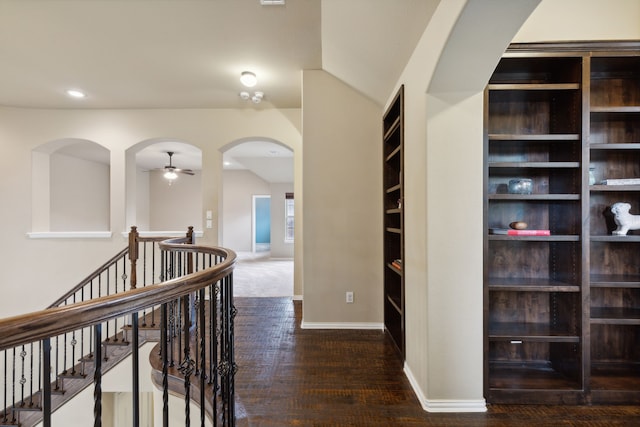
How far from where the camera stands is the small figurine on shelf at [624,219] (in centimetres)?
209

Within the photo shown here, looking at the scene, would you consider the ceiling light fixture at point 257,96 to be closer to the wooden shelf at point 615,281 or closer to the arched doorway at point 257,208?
the arched doorway at point 257,208

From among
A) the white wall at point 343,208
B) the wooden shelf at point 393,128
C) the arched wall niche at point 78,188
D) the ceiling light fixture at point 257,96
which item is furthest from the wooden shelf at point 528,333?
the arched wall niche at point 78,188

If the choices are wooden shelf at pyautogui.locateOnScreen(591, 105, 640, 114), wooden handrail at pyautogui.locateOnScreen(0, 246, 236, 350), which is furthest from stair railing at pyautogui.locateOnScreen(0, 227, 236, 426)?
wooden shelf at pyautogui.locateOnScreen(591, 105, 640, 114)

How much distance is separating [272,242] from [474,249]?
7.49 meters

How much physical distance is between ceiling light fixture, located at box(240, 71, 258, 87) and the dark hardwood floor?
9.42 feet

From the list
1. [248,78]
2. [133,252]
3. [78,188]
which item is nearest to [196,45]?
[248,78]

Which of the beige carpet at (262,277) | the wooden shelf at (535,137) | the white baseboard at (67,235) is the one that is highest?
the wooden shelf at (535,137)

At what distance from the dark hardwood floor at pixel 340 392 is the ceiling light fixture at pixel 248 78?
2.87 m

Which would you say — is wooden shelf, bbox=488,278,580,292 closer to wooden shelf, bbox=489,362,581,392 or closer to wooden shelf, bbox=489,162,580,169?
wooden shelf, bbox=489,362,581,392

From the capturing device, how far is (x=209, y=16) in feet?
8.50

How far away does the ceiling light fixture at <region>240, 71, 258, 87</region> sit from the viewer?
3.57 meters

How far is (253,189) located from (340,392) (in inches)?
324

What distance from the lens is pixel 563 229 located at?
221 centimetres

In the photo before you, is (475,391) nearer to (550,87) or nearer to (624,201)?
(624,201)
